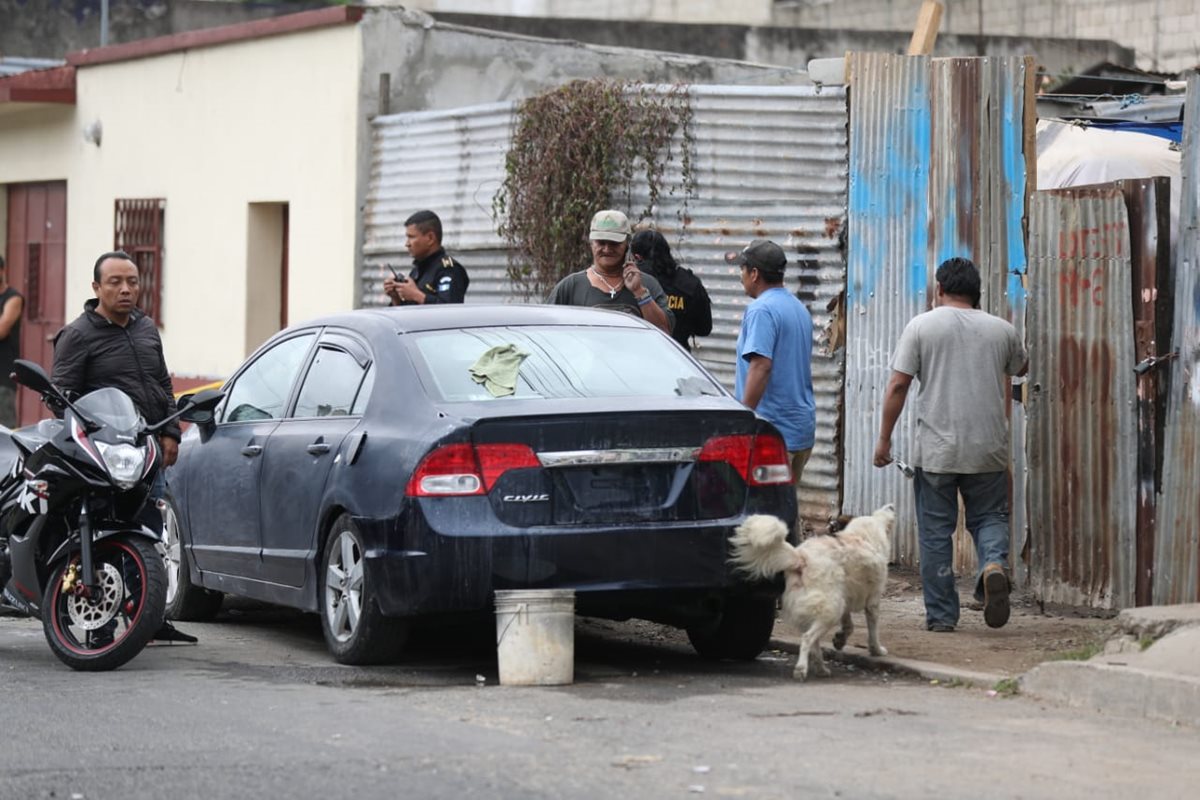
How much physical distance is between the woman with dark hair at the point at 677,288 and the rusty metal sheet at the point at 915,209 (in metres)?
1.19

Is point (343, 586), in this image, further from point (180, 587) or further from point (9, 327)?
point (9, 327)

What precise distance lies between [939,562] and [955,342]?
3.39ft

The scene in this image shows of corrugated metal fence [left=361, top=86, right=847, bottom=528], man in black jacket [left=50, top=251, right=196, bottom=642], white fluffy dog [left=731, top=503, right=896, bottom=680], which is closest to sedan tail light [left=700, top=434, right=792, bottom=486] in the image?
A: white fluffy dog [left=731, top=503, right=896, bottom=680]

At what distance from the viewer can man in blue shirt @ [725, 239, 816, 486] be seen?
9.47 metres

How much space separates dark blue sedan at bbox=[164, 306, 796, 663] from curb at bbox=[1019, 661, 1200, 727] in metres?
1.20

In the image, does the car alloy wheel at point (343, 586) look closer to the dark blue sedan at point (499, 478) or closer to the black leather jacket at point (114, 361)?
the dark blue sedan at point (499, 478)

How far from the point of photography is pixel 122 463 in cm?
834

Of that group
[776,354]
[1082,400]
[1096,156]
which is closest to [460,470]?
[776,354]

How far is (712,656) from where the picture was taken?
28.1 feet

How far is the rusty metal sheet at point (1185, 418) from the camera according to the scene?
8.80 m

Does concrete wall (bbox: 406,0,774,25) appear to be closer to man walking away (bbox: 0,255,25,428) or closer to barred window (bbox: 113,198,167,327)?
barred window (bbox: 113,198,167,327)

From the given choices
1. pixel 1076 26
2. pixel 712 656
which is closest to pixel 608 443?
pixel 712 656

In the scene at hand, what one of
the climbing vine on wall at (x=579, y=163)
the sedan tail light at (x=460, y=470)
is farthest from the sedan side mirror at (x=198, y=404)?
the climbing vine on wall at (x=579, y=163)

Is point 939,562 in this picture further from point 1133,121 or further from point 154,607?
point 1133,121
